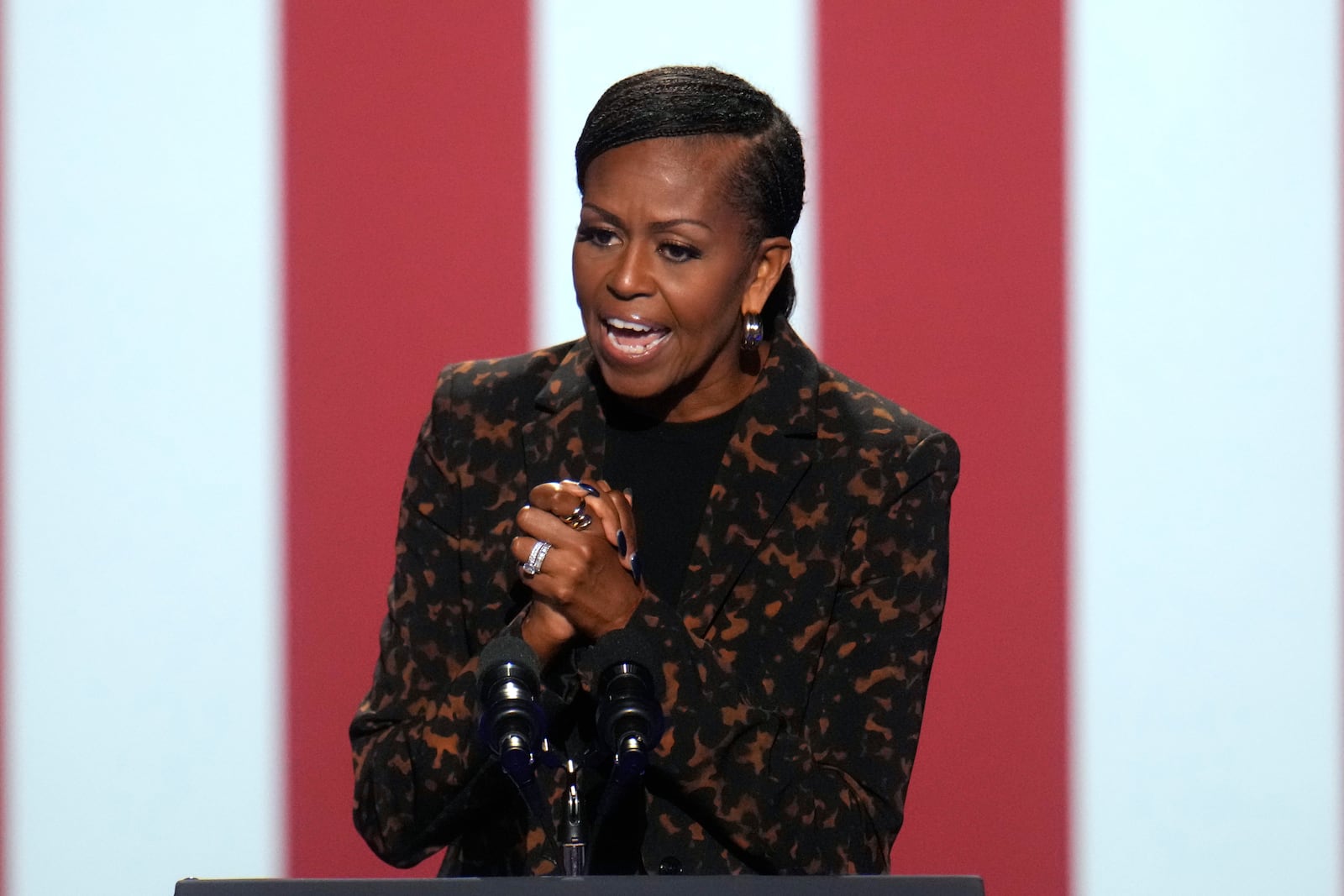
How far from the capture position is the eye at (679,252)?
169 centimetres

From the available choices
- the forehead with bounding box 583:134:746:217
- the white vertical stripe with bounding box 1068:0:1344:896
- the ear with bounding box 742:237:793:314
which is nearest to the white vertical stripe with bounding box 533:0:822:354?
the white vertical stripe with bounding box 1068:0:1344:896

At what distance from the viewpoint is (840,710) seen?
65.1 inches

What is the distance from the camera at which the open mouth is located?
5.54ft

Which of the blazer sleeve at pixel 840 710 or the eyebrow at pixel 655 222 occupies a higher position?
the eyebrow at pixel 655 222

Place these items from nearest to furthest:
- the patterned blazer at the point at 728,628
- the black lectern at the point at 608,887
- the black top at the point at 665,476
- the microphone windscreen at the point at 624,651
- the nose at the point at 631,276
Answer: the black lectern at the point at 608,887, the microphone windscreen at the point at 624,651, the patterned blazer at the point at 728,628, the nose at the point at 631,276, the black top at the point at 665,476

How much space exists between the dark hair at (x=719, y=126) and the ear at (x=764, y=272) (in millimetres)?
13

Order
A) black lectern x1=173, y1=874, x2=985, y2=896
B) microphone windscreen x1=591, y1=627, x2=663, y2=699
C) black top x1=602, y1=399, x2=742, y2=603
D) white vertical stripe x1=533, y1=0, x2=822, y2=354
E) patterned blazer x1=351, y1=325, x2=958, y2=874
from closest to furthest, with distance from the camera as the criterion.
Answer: black lectern x1=173, y1=874, x2=985, y2=896, microphone windscreen x1=591, y1=627, x2=663, y2=699, patterned blazer x1=351, y1=325, x2=958, y2=874, black top x1=602, y1=399, x2=742, y2=603, white vertical stripe x1=533, y1=0, x2=822, y2=354

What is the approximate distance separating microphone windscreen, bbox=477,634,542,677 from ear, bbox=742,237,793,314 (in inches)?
24.9

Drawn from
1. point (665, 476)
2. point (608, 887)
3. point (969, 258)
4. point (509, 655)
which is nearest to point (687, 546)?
point (665, 476)

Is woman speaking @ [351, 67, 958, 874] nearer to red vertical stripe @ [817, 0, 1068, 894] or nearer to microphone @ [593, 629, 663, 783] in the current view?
microphone @ [593, 629, 663, 783]

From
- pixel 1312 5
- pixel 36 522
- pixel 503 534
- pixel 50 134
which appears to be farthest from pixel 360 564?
pixel 1312 5

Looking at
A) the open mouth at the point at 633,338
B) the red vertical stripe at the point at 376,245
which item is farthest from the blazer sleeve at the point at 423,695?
the red vertical stripe at the point at 376,245

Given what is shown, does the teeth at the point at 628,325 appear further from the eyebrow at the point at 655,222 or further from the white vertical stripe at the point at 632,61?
the white vertical stripe at the point at 632,61

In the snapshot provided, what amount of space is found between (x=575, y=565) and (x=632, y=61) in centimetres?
135
